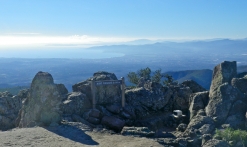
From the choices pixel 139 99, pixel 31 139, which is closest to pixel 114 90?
pixel 139 99

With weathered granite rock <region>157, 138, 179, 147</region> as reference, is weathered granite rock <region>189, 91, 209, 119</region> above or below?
above

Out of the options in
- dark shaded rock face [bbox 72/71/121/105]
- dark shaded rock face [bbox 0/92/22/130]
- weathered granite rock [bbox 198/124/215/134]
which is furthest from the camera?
dark shaded rock face [bbox 72/71/121/105]

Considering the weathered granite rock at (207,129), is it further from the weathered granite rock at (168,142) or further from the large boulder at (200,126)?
the weathered granite rock at (168,142)

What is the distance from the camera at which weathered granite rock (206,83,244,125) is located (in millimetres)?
24891

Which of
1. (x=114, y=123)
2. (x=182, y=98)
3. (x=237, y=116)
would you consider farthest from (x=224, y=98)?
(x=114, y=123)

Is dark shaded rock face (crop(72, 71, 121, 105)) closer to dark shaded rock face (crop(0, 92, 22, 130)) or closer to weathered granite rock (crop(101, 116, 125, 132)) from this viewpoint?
weathered granite rock (crop(101, 116, 125, 132))

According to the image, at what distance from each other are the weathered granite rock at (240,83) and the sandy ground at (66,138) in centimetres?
1083

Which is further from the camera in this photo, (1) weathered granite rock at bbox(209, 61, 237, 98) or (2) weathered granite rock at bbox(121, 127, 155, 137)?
(1) weathered granite rock at bbox(209, 61, 237, 98)

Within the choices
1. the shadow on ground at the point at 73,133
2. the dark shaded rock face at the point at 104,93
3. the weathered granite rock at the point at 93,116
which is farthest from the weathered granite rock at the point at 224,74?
the shadow on ground at the point at 73,133

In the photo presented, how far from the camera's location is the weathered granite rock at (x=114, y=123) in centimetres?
2707

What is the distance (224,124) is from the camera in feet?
78.2

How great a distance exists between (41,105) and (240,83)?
1770cm

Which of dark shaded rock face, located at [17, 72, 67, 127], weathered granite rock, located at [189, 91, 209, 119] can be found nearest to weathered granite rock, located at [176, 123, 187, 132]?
weathered granite rock, located at [189, 91, 209, 119]

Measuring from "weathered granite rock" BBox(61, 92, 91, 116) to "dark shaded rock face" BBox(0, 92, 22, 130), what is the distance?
5105mm
